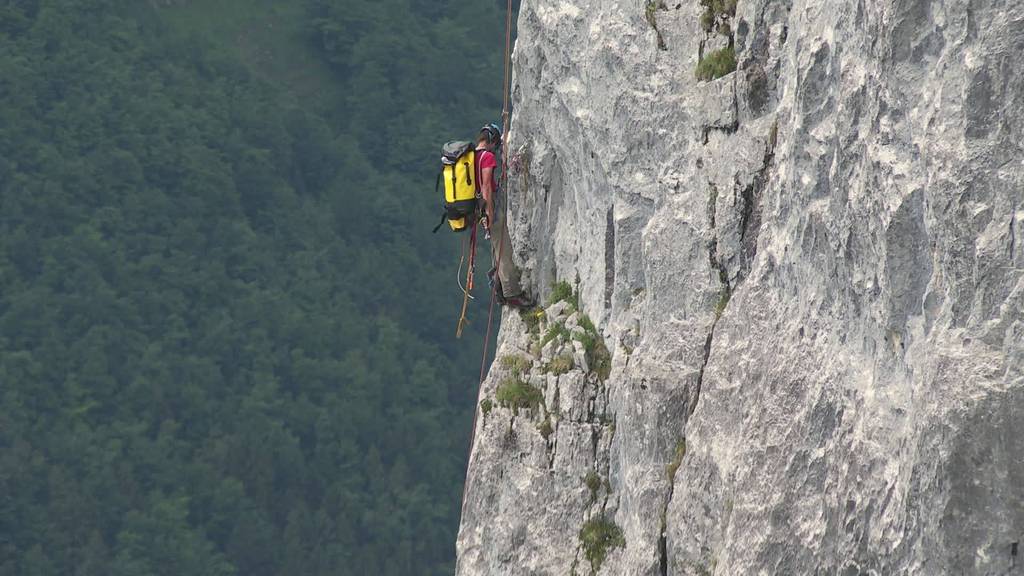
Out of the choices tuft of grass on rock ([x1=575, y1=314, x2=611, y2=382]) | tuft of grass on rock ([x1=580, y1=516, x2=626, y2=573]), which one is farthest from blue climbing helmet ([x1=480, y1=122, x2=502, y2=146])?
tuft of grass on rock ([x1=580, y1=516, x2=626, y2=573])

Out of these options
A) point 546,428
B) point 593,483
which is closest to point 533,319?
point 546,428

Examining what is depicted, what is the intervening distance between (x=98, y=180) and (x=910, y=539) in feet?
270

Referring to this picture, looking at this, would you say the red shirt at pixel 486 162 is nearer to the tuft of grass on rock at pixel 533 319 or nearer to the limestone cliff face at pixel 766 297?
the limestone cliff face at pixel 766 297

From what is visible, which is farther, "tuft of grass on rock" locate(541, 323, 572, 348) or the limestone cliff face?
"tuft of grass on rock" locate(541, 323, 572, 348)

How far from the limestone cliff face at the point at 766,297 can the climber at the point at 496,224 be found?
0.25m

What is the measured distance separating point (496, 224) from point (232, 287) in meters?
75.2

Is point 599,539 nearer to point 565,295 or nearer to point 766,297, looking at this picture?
point 565,295

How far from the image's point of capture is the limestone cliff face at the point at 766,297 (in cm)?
583

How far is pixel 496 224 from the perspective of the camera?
13602mm

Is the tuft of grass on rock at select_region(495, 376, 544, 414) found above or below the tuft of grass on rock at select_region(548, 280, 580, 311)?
below

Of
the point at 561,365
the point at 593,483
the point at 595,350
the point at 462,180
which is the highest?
the point at 462,180

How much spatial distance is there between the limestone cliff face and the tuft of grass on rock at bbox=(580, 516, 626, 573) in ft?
0.08

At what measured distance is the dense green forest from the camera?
3046 inches

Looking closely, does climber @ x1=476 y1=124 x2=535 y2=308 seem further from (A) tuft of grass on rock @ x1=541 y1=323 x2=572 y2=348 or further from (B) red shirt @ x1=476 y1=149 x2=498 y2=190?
(A) tuft of grass on rock @ x1=541 y1=323 x2=572 y2=348
